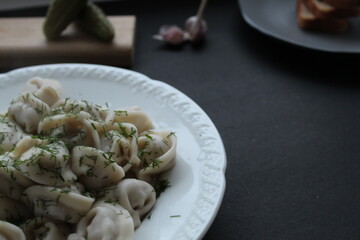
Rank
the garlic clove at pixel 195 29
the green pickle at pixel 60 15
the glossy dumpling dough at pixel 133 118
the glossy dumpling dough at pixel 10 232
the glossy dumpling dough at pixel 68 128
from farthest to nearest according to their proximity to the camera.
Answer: the garlic clove at pixel 195 29, the green pickle at pixel 60 15, the glossy dumpling dough at pixel 133 118, the glossy dumpling dough at pixel 68 128, the glossy dumpling dough at pixel 10 232

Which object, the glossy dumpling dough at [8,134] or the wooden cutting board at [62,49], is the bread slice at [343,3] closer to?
the wooden cutting board at [62,49]

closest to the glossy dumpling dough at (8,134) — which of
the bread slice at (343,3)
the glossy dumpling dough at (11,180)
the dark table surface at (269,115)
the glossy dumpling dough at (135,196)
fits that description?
the glossy dumpling dough at (11,180)

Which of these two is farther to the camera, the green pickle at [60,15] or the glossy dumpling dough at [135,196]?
the green pickle at [60,15]

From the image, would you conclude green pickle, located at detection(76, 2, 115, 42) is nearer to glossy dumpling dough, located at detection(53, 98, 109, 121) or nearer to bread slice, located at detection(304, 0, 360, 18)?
glossy dumpling dough, located at detection(53, 98, 109, 121)

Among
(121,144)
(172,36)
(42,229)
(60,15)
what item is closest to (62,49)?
(60,15)

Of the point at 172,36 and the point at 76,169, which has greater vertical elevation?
the point at 76,169

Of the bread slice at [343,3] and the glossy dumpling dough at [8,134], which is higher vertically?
the glossy dumpling dough at [8,134]

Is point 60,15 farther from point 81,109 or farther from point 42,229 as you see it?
point 42,229

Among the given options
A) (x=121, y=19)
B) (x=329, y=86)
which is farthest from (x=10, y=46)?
(x=329, y=86)
